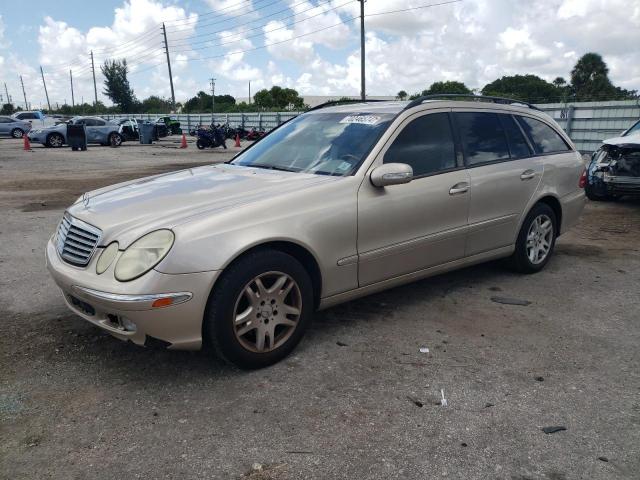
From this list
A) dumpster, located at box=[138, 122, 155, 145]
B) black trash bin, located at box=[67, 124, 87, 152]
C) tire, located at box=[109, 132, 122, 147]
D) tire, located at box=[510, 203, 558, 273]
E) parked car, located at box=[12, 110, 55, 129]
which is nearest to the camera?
tire, located at box=[510, 203, 558, 273]

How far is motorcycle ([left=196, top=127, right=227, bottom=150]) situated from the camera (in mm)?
25594

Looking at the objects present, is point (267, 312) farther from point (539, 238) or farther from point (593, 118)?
point (593, 118)

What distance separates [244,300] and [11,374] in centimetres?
146

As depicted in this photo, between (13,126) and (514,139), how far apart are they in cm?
3493

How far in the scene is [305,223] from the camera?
3.27 m

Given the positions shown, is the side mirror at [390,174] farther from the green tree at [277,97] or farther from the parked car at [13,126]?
the green tree at [277,97]

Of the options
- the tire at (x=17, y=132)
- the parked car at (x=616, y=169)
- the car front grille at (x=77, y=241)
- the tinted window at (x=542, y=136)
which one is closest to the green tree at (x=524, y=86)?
the tire at (x=17, y=132)

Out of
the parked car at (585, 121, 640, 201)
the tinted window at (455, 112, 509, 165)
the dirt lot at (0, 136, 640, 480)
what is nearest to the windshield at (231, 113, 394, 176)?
the tinted window at (455, 112, 509, 165)

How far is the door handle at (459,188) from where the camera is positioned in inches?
162

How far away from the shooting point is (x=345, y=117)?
4203 millimetres

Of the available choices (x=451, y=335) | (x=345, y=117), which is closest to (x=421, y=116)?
(x=345, y=117)

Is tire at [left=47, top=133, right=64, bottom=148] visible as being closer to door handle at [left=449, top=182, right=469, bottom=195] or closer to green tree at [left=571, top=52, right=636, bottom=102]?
door handle at [left=449, top=182, right=469, bottom=195]

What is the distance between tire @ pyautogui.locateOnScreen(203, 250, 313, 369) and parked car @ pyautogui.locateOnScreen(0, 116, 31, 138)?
1384 inches

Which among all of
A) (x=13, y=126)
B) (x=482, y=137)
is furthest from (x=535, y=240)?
(x=13, y=126)
